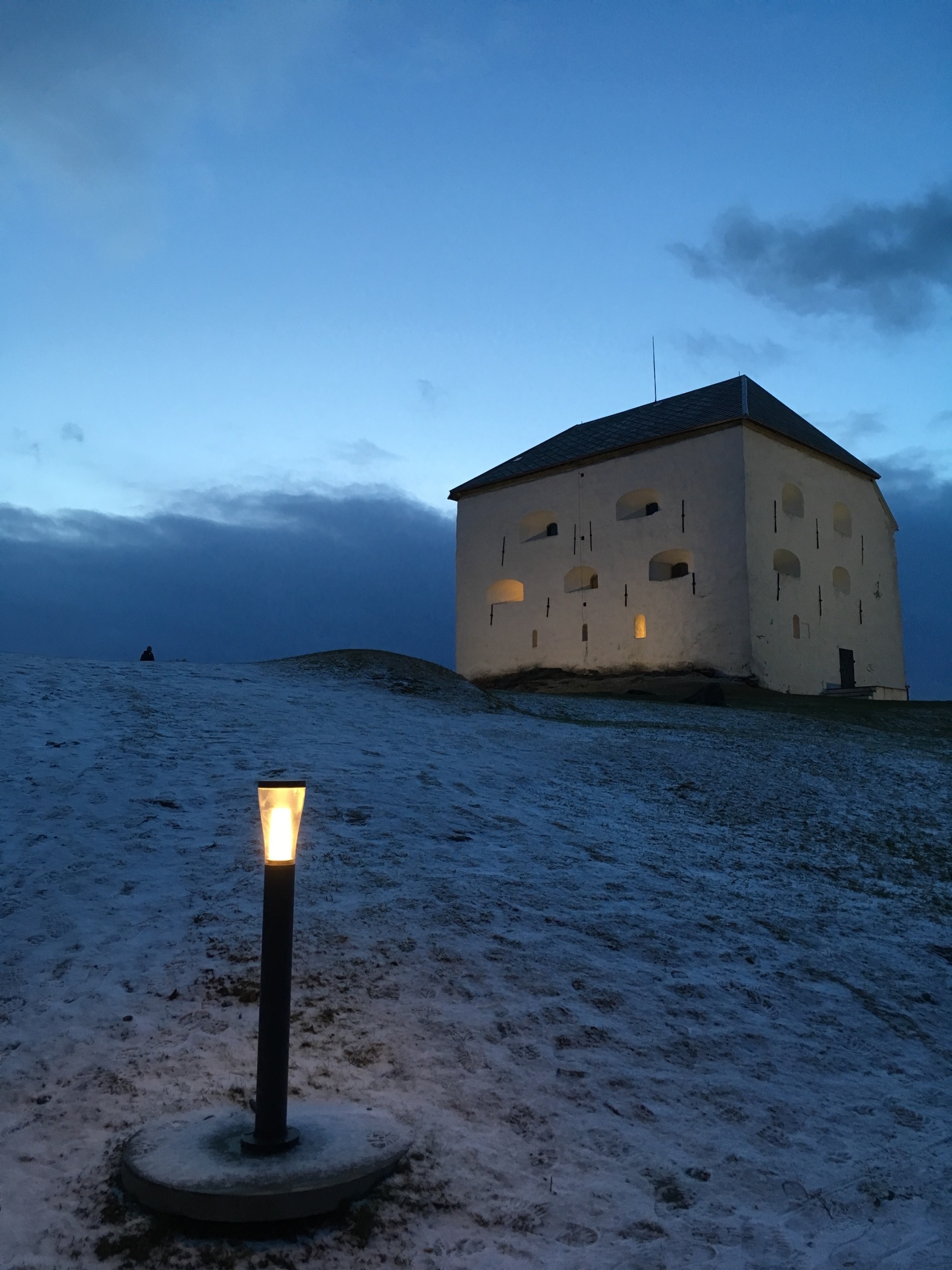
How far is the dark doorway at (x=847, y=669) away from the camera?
2792 cm

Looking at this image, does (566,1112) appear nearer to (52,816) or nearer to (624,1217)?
(624,1217)

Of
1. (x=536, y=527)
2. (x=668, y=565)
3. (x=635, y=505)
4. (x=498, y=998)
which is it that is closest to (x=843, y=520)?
(x=668, y=565)

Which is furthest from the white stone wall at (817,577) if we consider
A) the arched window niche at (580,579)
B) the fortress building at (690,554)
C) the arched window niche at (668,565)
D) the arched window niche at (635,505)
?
the arched window niche at (580,579)

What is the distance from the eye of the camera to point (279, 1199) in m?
3.15

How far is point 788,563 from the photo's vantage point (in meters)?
27.3

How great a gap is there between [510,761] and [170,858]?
4.52m

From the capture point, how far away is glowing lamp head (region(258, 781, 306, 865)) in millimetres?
3525

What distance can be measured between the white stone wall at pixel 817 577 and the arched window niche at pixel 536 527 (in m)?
7.08

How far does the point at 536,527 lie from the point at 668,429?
5.64 metres

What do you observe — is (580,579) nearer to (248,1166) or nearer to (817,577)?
(817,577)

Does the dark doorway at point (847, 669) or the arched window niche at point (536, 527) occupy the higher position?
the arched window niche at point (536, 527)

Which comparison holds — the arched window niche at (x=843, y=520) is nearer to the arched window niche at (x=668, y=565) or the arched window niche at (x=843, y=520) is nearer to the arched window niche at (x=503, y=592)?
the arched window niche at (x=668, y=565)

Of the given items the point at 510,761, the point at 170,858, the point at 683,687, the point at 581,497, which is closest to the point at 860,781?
the point at 510,761

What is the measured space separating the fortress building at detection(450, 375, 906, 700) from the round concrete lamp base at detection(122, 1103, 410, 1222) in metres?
22.7
